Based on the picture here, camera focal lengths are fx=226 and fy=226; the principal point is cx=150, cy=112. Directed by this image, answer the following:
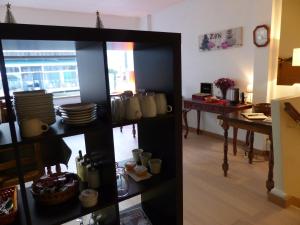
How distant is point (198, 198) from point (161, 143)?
46.8 inches

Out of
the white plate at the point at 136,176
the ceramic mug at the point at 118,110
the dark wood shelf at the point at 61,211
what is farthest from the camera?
the white plate at the point at 136,176

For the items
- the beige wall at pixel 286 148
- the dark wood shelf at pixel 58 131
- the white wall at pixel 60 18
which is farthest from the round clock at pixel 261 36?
the white wall at pixel 60 18

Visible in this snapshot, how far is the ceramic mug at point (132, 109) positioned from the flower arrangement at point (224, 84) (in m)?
2.90

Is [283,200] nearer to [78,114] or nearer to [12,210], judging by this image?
[78,114]

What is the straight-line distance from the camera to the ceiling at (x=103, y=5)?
4.18m

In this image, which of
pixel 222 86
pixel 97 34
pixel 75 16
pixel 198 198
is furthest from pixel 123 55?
pixel 97 34

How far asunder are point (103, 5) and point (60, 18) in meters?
1.06

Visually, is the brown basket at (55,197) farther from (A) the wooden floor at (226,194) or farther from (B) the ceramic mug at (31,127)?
(A) the wooden floor at (226,194)

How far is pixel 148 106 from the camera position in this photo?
4.15 ft

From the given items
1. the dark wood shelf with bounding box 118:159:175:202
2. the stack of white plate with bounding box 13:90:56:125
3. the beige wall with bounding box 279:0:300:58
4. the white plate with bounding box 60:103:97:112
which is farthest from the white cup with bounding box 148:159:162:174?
the beige wall with bounding box 279:0:300:58

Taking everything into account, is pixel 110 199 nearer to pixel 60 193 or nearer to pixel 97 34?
pixel 60 193

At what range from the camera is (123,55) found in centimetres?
610

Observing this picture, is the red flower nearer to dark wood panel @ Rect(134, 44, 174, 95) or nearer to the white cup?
dark wood panel @ Rect(134, 44, 174, 95)

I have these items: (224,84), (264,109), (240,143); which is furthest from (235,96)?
(240,143)
